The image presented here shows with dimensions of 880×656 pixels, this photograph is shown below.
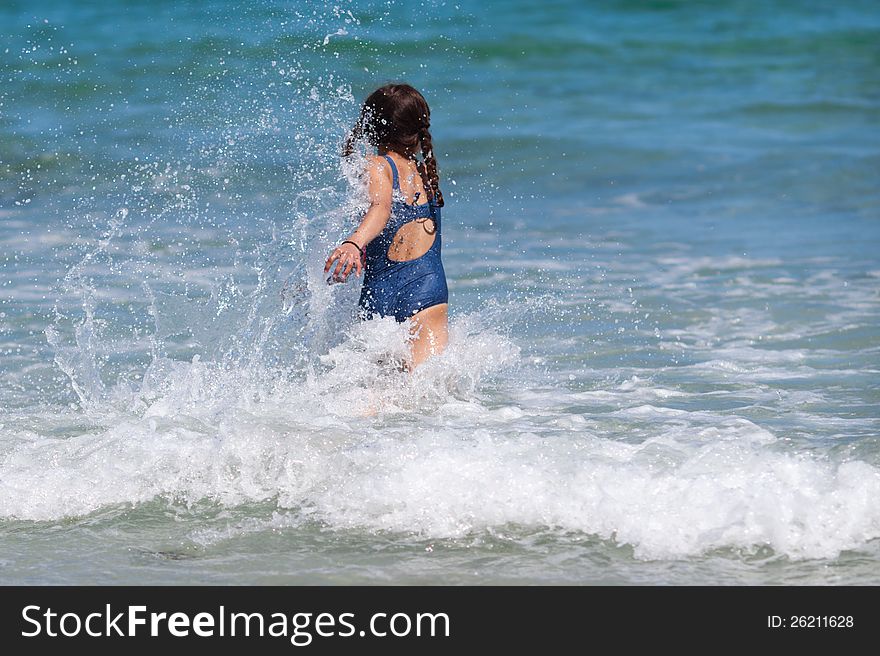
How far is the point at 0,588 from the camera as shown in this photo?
3904mm

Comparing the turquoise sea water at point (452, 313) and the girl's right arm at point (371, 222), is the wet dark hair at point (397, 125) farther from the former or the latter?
the turquoise sea water at point (452, 313)

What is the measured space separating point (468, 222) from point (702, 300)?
2.88 m

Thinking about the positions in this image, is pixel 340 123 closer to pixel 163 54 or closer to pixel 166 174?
pixel 166 174

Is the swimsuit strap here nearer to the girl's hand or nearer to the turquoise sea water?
the turquoise sea water

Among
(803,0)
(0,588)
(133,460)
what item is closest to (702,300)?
(133,460)

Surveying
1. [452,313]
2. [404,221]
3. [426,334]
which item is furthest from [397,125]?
[452,313]

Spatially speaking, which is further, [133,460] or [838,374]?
[838,374]

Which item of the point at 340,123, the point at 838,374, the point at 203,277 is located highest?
the point at 340,123

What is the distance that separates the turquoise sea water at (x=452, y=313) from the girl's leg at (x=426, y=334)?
0.35 feet

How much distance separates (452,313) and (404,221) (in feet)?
7.04

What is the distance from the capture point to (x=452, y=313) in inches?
306

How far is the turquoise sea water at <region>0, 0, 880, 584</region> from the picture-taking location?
423cm

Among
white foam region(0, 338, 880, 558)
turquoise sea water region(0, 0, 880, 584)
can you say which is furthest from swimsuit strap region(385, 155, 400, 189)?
white foam region(0, 338, 880, 558)

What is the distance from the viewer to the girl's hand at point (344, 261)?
5.09 meters
